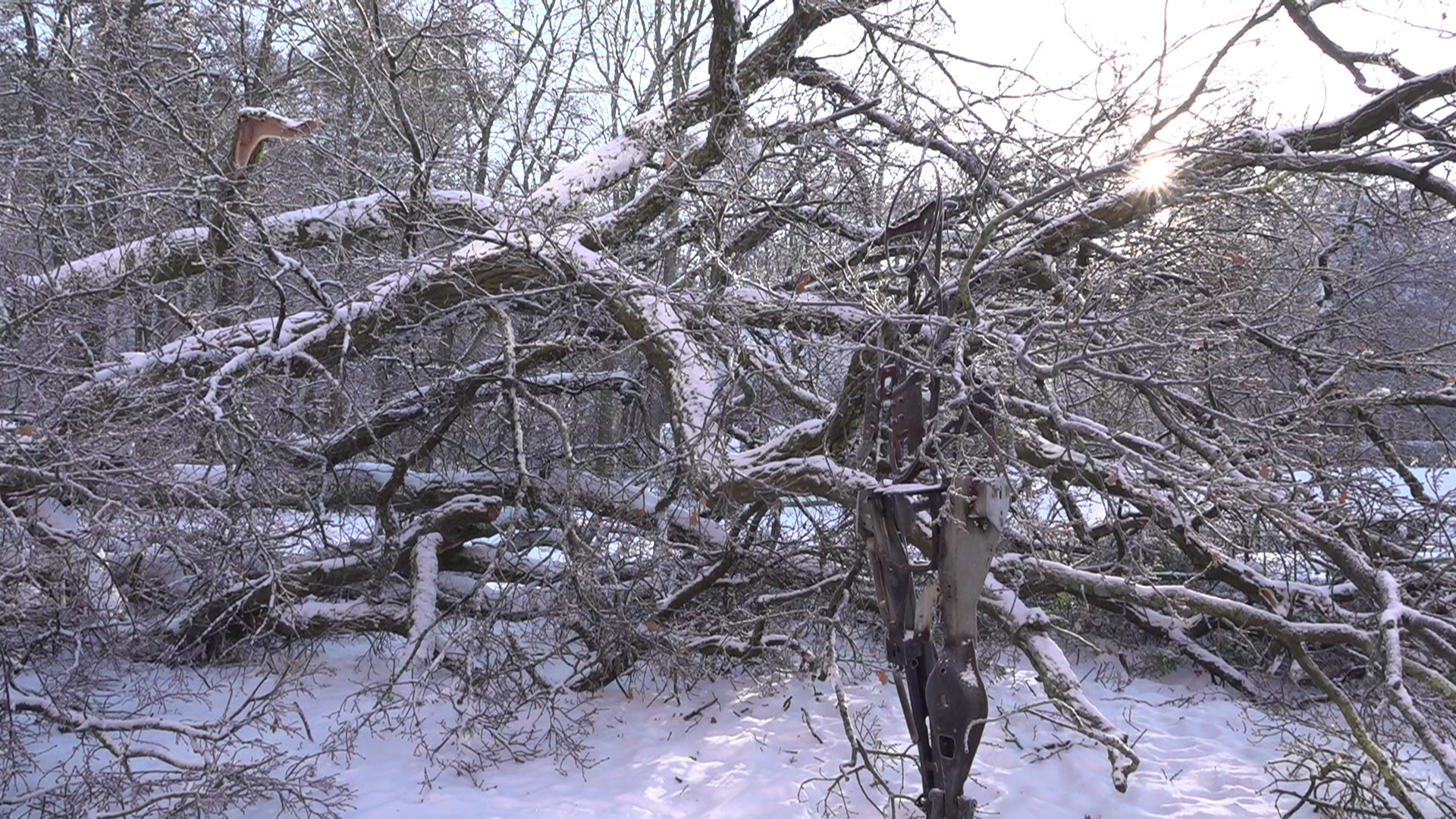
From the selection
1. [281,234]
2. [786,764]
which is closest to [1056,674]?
[786,764]

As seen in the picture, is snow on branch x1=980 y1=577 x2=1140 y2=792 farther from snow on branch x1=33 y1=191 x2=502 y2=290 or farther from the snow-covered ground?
snow on branch x1=33 y1=191 x2=502 y2=290

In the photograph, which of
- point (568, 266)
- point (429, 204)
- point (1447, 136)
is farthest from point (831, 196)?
point (1447, 136)

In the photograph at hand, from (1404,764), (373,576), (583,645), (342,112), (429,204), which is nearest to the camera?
(1404,764)

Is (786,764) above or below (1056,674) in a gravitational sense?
below

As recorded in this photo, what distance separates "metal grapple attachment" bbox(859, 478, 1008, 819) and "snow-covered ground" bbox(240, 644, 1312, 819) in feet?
5.44

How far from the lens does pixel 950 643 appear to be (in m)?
2.68

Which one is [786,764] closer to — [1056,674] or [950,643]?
[1056,674]

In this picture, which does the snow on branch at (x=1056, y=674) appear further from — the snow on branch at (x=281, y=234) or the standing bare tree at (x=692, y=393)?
the snow on branch at (x=281, y=234)

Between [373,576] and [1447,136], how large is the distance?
23.5 feet

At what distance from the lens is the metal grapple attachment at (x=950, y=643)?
262 cm

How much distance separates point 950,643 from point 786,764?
2.92m

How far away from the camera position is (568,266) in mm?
5336

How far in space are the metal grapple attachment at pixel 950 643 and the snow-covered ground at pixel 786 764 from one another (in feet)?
5.44

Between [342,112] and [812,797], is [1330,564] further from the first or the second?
[342,112]
